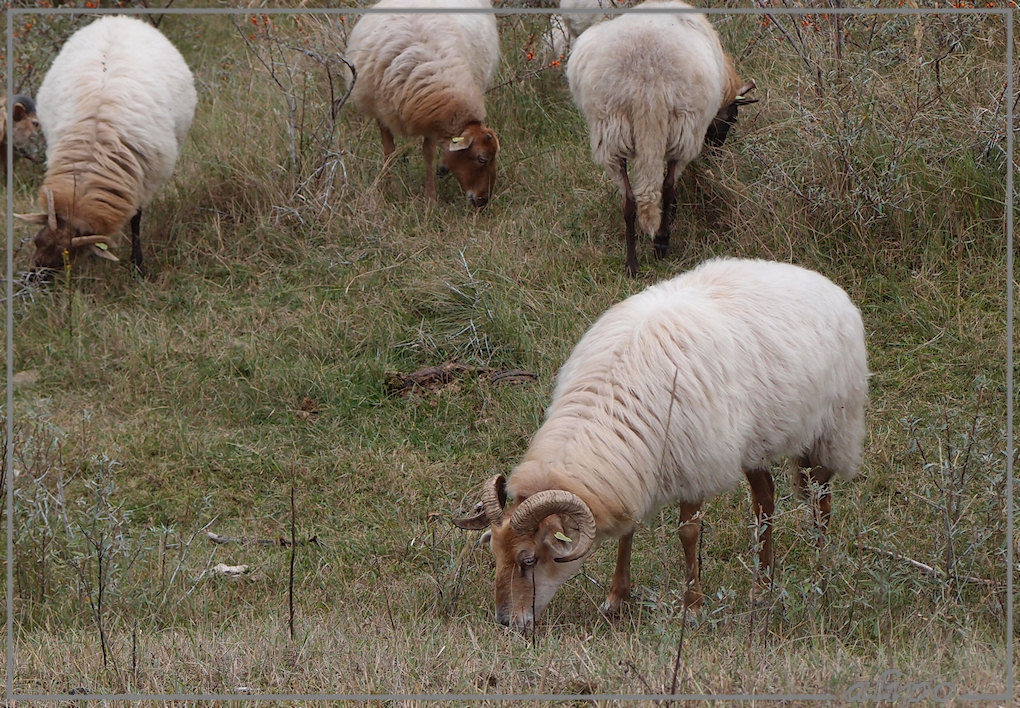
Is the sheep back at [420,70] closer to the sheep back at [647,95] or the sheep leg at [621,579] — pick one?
the sheep back at [647,95]

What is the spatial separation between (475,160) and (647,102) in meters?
1.93

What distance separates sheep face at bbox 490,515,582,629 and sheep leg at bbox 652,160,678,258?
3.03 m

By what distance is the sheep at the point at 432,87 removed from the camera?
27.9 feet

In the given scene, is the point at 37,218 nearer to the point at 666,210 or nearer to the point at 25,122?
the point at 25,122

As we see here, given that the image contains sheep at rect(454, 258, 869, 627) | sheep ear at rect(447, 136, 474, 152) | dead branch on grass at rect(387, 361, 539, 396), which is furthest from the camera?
sheep ear at rect(447, 136, 474, 152)

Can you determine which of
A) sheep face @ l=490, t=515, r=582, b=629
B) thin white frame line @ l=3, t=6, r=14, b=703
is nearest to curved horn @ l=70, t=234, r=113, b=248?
thin white frame line @ l=3, t=6, r=14, b=703

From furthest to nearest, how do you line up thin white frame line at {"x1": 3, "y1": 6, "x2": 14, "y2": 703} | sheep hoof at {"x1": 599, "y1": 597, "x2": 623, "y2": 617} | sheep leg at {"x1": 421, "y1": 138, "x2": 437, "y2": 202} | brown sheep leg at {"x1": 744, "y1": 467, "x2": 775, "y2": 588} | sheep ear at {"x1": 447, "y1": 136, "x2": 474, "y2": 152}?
sheep leg at {"x1": 421, "y1": 138, "x2": 437, "y2": 202}
sheep ear at {"x1": 447, "y1": 136, "x2": 474, "y2": 152}
brown sheep leg at {"x1": 744, "y1": 467, "x2": 775, "y2": 588}
sheep hoof at {"x1": 599, "y1": 597, "x2": 623, "y2": 617}
thin white frame line at {"x1": 3, "y1": 6, "x2": 14, "y2": 703}

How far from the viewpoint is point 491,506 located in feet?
14.9

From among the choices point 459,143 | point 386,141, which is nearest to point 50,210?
point 386,141

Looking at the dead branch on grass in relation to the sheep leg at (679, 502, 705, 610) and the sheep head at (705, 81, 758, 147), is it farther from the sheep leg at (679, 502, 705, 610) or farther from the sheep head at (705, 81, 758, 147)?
the sheep head at (705, 81, 758, 147)

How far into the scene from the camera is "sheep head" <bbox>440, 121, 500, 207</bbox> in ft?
27.8

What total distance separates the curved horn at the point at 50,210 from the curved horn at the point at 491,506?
15.3ft

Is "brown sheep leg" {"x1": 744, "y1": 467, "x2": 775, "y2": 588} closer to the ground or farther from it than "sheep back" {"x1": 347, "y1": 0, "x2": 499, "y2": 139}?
closer to the ground

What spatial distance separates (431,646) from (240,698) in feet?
2.38
